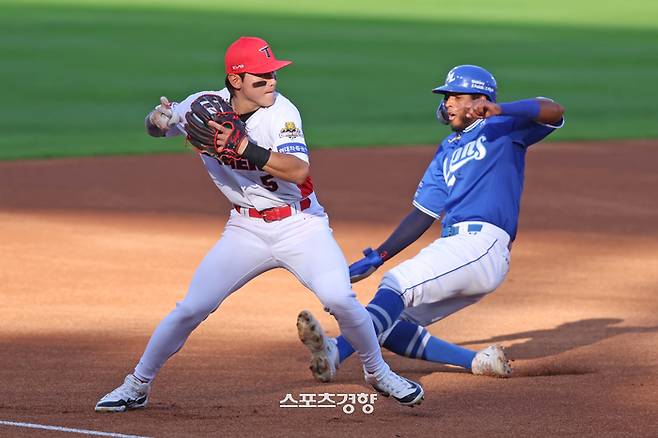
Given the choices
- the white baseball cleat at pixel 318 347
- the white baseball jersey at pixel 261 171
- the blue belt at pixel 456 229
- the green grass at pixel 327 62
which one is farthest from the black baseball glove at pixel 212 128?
the green grass at pixel 327 62

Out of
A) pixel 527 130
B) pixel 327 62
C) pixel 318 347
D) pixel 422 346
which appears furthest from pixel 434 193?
pixel 327 62

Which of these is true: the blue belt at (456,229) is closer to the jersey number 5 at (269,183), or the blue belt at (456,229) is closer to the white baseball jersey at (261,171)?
the white baseball jersey at (261,171)

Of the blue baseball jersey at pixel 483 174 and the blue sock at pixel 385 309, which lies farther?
the blue baseball jersey at pixel 483 174

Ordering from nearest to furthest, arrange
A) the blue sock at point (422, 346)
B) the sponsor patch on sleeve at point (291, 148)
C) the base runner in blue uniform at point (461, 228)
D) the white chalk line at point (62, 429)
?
1. the white chalk line at point (62, 429)
2. the sponsor patch on sleeve at point (291, 148)
3. the base runner in blue uniform at point (461, 228)
4. the blue sock at point (422, 346)

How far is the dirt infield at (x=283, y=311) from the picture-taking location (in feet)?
21.3

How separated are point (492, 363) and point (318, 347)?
113cm

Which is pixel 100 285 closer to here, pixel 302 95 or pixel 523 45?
pixel 302 95

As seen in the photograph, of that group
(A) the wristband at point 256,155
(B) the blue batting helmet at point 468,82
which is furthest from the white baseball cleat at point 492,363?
(A) the wristband at point 256,155

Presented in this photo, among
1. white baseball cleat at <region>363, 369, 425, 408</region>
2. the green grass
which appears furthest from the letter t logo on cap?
the green grass

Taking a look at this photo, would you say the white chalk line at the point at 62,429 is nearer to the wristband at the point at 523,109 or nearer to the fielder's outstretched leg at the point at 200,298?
the fielder's outstretched leg at the point at 200,298

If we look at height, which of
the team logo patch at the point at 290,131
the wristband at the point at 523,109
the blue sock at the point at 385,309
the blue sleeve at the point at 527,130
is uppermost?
the wristband at the point at 523,109

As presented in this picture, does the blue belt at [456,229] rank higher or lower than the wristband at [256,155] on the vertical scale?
lower

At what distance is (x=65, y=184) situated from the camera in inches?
592

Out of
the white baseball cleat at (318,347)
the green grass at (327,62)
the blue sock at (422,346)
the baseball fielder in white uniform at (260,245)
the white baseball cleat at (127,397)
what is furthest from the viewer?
the green grass at (327,62)
